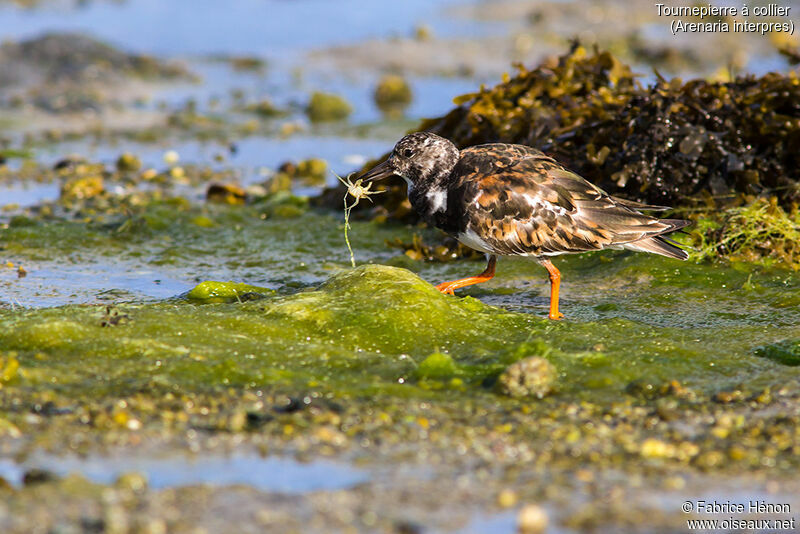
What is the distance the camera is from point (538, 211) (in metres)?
5.60

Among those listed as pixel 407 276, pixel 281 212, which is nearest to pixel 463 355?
pixel 407 276

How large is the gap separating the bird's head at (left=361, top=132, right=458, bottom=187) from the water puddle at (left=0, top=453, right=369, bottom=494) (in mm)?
2630

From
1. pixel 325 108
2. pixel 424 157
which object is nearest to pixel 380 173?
pixel 424 157

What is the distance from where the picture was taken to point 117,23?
1814 cm

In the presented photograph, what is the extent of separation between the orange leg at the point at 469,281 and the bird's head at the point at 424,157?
0.65 m

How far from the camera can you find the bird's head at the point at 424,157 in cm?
583

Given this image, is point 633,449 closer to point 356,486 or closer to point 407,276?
point 356,486

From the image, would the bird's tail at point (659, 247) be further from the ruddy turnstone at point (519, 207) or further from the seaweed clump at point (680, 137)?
the seaweed clump at point (680, 137)

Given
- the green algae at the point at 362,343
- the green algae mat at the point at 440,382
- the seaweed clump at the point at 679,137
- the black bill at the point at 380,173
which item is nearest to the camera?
the green algae mat at the point at 440,382

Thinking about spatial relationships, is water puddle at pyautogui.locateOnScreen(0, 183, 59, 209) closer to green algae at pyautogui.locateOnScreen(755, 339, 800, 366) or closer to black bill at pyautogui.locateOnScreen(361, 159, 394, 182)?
black bill at pyautogui.locateOnScreen(361, 159, 394, 182)

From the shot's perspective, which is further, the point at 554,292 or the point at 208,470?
the point at 554,292

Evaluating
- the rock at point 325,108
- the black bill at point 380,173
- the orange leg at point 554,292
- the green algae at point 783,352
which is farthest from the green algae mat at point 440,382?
the rock at point 325,108

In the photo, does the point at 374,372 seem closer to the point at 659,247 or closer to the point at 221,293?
the point at 221,293

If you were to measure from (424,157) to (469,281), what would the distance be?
825mm
